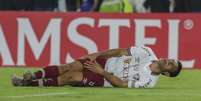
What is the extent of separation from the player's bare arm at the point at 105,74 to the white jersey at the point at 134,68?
0.10 metres

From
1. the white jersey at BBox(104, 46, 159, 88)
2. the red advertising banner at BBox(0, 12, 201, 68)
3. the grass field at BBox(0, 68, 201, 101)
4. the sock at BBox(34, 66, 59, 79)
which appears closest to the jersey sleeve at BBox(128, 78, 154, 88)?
the white jersey at BBox(104, 46, 159, 88)

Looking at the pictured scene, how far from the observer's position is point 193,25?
21734 millimetres

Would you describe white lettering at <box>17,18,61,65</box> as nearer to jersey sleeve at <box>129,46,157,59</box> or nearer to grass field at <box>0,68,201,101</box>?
grass field at <box>0,68,201,101</box>

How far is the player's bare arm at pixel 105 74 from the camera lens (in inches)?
574

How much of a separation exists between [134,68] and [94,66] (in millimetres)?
652

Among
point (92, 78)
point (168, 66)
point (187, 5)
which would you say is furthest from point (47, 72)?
point (187, 5)

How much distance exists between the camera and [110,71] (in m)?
14.8

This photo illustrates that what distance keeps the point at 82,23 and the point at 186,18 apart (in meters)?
2.51

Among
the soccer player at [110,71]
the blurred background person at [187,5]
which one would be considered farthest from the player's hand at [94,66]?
the blurred background person at [187,5]

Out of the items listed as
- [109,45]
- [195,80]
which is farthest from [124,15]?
[195,80]

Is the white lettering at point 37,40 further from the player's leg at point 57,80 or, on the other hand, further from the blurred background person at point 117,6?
the player's leg at point 57,80

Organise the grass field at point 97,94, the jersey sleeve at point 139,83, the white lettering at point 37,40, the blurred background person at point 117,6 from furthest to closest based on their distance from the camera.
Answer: the blurred background person at point 117,6 < the white lettering at point 37,40 < the jersey sleeve at point 139,83 < the grass field at point 97,94

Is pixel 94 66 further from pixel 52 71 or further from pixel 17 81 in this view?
pixel 17 81

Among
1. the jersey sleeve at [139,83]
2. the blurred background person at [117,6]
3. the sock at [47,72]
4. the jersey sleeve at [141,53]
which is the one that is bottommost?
the jersey sleeve at [139,83]
